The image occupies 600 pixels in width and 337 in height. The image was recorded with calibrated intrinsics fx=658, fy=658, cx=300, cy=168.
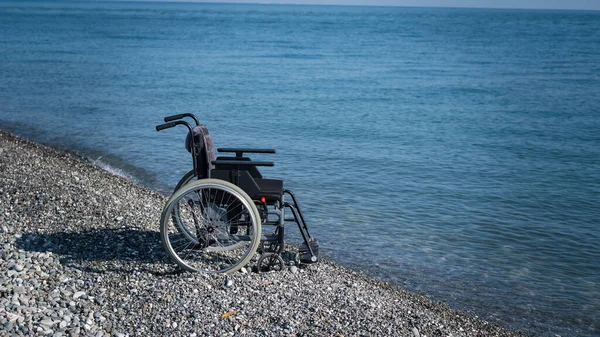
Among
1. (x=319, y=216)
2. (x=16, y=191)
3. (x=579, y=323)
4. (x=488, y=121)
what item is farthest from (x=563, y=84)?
(x=16, y=191)

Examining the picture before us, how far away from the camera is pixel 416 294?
779cm

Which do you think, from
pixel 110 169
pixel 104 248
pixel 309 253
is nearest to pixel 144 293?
pixel 104 248

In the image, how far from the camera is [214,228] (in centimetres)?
647

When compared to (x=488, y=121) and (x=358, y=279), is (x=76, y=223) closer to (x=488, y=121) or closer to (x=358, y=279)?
(x=358, y=279)

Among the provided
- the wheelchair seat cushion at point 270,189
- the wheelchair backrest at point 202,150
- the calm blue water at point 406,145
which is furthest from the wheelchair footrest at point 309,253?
the calm blue water at point 406,145

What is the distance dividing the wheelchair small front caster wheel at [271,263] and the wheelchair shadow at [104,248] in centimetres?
95

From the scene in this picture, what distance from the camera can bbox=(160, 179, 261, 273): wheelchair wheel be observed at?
240 inches

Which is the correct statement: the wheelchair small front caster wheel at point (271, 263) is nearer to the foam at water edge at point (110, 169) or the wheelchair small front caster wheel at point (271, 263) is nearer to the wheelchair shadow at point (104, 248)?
the wheelchair shadow at point (104, 248)

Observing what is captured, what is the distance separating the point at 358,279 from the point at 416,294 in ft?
2.81

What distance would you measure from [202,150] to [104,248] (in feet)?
4.88

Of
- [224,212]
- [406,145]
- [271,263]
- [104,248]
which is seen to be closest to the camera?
[224,212]

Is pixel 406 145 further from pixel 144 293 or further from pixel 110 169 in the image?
pixel 144 293

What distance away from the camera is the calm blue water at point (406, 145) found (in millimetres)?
8688

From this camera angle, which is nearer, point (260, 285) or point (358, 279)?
point (260, 285)
